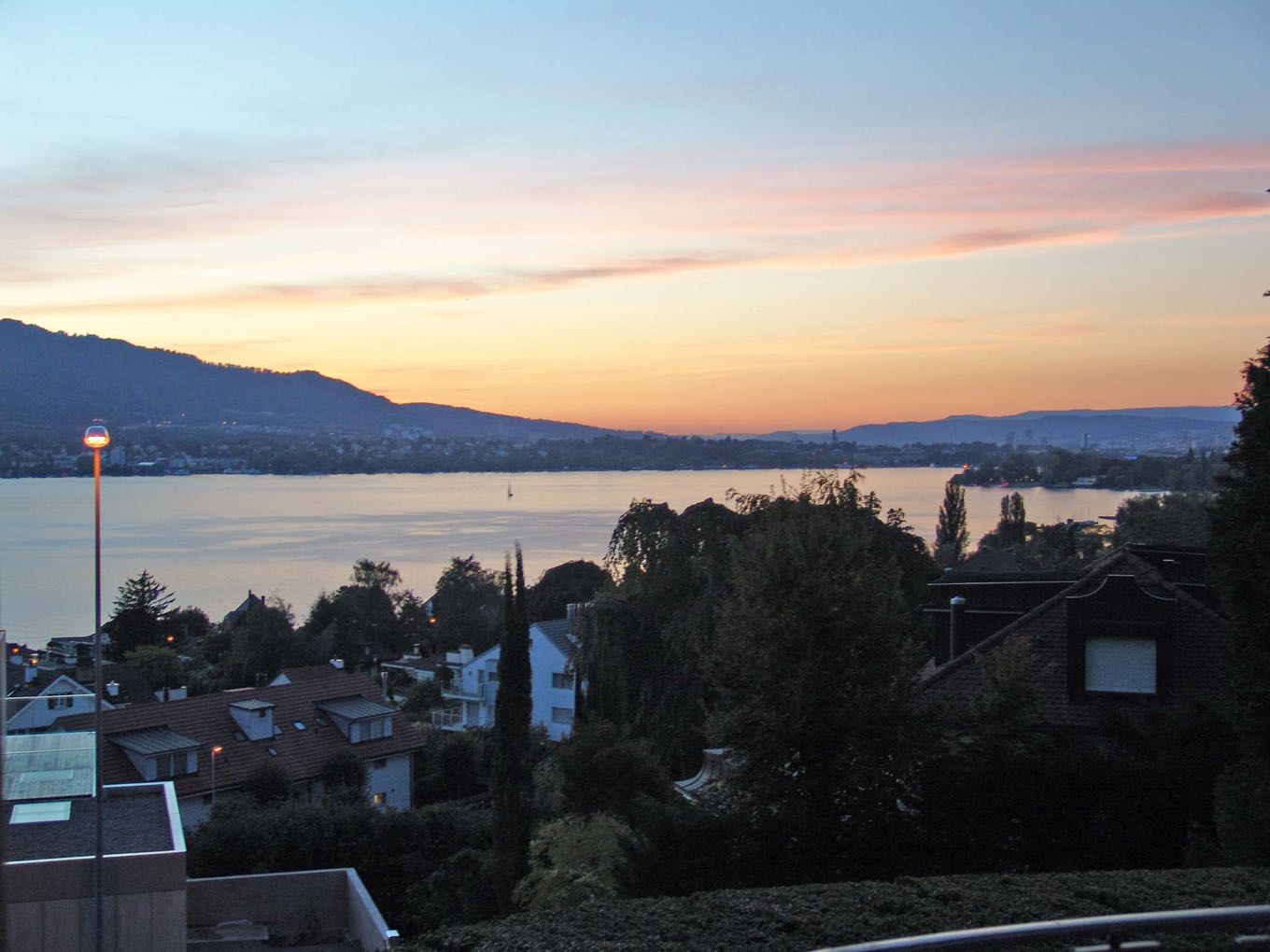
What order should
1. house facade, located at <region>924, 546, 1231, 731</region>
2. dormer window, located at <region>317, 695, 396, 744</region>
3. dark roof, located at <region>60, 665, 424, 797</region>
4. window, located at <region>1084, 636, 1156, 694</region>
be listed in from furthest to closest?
1. dormer window, located at <region>317, 695, 396, 744</region>
2. dark roof, located at <region>60, 665, 424, 797</region>
3. window, located at <region>1084, 636, 1156, 694</region>
4. house facade, located at <region>924, 546, 1231, 731</region>

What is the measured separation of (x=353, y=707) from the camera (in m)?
23.8

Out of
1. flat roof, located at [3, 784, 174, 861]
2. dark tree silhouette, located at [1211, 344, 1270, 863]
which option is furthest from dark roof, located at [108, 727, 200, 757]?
dark tree silhouette, located at [1211, 344, 1270, 863]

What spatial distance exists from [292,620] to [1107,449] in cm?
8099

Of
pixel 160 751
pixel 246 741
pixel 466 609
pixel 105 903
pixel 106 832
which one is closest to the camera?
pixel 105 903

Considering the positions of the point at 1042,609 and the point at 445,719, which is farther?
the point at 445,719

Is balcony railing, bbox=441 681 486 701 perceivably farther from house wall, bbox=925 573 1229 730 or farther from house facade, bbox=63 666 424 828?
house wall, bbox=925 573 1229 730

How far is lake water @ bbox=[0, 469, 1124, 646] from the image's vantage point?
57.6 meters

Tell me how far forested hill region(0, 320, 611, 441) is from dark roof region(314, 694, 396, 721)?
7977mm

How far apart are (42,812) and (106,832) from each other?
811 millimetres

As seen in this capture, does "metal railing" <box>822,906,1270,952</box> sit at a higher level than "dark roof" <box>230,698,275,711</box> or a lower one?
higher

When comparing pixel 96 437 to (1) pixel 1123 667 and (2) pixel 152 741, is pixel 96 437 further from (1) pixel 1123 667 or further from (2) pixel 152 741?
(2) pixel 152 741

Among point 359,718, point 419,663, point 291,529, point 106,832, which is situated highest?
point 106,832

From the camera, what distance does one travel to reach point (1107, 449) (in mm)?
102375

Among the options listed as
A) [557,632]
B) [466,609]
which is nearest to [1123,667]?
[557,632]
